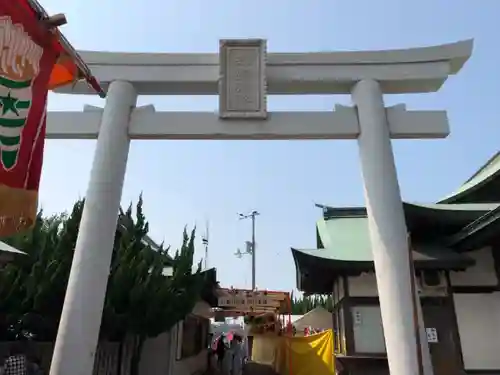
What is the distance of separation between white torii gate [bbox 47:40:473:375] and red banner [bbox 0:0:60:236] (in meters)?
2.51

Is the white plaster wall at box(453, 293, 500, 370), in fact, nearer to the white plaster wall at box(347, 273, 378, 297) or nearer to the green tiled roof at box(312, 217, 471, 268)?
the green tiled roof at box(312, 217, 471, 268)

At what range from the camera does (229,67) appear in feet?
23.3

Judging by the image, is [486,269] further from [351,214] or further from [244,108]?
[244,108]

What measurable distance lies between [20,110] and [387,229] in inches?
193

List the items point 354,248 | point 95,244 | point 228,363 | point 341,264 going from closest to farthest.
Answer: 1. point 95,244
2. point 341,264
3. point 354,248
4. point 228,363

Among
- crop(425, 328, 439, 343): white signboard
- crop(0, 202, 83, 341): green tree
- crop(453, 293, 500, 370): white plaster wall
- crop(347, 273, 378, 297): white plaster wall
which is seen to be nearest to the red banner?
crop(0, 202, 83, 341): green tree

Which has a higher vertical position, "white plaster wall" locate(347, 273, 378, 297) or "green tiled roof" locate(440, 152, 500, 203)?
"green tiled roof" locate(440, 152, 500, 203)

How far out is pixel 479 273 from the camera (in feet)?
27.6

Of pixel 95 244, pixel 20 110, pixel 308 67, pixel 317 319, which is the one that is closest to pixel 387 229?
pixel 308 67

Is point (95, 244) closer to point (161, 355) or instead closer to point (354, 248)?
point (354, 248)

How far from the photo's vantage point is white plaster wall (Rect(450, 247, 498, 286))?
8336 millimetres

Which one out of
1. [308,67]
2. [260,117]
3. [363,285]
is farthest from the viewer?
[363,285]

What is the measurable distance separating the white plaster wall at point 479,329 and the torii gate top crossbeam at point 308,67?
13.9 ft

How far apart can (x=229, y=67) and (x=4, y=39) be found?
161 inches
